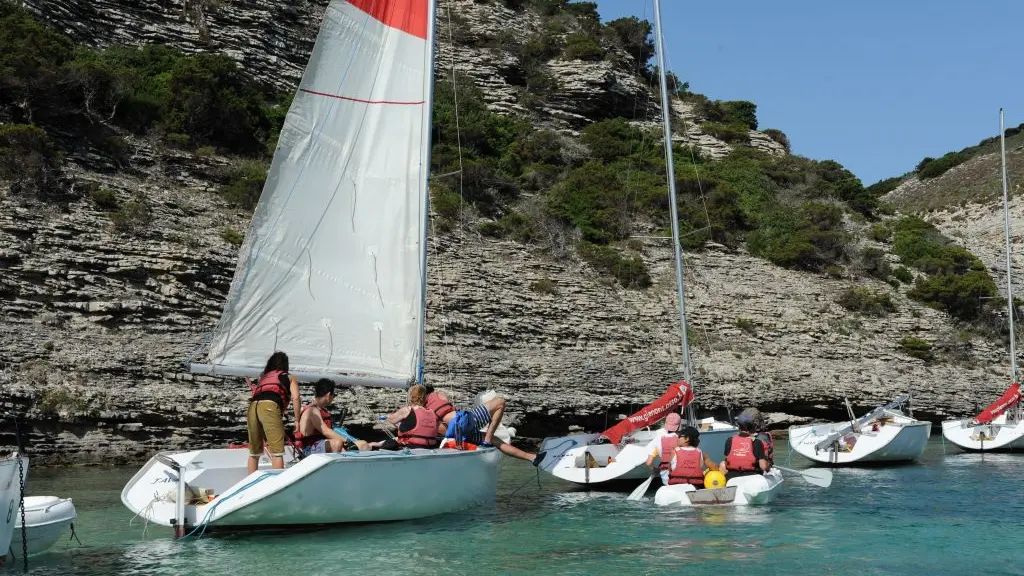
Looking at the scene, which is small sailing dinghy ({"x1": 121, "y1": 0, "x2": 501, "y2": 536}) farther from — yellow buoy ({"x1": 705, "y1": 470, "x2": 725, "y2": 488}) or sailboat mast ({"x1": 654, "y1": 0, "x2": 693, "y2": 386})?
sailboat mast ({"x1": 654, "y1": 0, "x2": 693, "y2": 386})

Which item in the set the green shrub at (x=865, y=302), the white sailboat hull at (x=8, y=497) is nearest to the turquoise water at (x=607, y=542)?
the white sailboat hull at (x=8, y=497)

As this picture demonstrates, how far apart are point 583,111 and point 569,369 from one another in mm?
27749

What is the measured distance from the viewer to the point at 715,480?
13.6 meters

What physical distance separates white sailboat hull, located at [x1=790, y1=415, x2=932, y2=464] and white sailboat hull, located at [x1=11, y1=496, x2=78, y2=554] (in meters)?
15.9

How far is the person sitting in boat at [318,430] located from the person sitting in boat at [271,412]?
2.44 ft

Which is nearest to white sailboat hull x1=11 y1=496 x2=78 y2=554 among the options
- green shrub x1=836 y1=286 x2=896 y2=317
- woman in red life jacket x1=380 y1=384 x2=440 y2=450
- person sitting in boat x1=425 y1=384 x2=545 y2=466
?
woman in red life jacket x1=380 y1=384 x2=440 y2=450

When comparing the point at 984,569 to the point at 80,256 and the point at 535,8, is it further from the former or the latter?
the point at 535,8

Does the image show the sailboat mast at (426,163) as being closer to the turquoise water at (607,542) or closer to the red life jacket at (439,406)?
the red life jacket at (439,406)

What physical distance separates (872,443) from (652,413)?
6361 mm

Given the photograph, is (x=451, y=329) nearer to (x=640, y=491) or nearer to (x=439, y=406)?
(x=640, y=491)

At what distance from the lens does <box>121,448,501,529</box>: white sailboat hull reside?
10.2 metres

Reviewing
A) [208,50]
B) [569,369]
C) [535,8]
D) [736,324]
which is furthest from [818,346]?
[535,8]

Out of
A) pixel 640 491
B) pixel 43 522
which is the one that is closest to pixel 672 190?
pixel 640 491

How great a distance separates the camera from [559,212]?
38969 millimetres
